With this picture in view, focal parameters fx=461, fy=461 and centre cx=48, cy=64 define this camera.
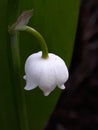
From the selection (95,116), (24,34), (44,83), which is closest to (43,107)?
(24,34)

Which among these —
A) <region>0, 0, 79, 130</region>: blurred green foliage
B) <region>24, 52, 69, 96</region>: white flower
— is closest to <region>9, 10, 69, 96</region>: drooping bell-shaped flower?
<region>24, 52, 69, 96</region>: white flower

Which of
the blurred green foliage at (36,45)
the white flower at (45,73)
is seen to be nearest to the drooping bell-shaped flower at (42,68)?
the white flower at (45,73)

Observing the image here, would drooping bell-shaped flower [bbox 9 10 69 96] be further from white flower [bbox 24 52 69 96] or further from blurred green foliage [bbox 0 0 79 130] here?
blurred green foliage [bbox 0 0 79 130]

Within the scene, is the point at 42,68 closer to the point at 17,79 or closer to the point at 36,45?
the point at 17,79

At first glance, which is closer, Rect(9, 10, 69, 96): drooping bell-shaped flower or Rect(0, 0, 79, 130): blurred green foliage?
Rect(9, 10, 69, 96): drooping bell-shaped flower

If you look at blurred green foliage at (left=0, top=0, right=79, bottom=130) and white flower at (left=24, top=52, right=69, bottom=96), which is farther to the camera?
blurred green foliage at (left=0, top=0, right=79, bottom=130)
